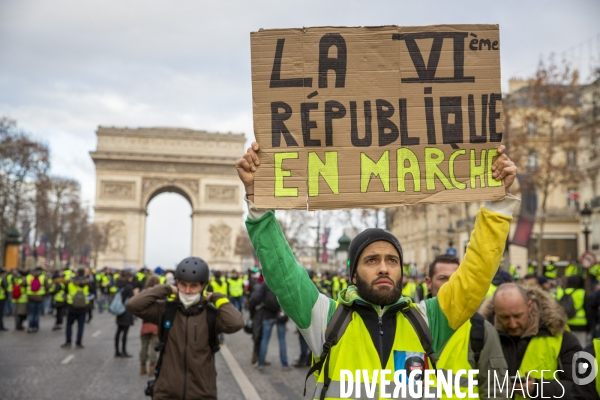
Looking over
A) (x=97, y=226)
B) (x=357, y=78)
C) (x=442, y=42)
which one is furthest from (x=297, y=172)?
(x=97, y=226)

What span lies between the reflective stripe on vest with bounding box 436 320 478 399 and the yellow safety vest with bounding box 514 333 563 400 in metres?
0.42

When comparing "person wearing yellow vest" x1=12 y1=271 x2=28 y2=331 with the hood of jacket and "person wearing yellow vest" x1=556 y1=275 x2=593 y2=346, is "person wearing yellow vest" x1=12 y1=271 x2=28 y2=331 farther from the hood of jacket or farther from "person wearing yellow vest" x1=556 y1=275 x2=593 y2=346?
the hood of jacket

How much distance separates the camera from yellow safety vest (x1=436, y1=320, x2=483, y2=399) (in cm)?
337

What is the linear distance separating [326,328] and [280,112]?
0.96 metres

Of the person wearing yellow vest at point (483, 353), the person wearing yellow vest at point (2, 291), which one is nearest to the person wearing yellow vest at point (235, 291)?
the person wearing yellow vest at point (2, 291)

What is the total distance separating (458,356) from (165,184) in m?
61.6

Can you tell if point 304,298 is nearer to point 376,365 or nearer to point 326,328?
point 326,328

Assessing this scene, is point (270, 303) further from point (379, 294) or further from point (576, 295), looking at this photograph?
point (379, 294)

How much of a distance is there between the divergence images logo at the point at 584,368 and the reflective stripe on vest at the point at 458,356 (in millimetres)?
568

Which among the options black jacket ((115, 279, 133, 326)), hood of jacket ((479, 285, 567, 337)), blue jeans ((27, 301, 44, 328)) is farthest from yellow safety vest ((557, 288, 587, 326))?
blue jeans ((27, 301, 44, 328))

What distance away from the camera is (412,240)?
69.6 meters

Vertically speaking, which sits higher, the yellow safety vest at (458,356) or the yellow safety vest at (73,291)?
the yellow safety vest at (458,356)

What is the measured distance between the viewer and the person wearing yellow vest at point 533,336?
12.8 feet

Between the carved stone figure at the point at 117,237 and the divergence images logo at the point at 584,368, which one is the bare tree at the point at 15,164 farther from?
the divergence images logo at the point at 584,368
